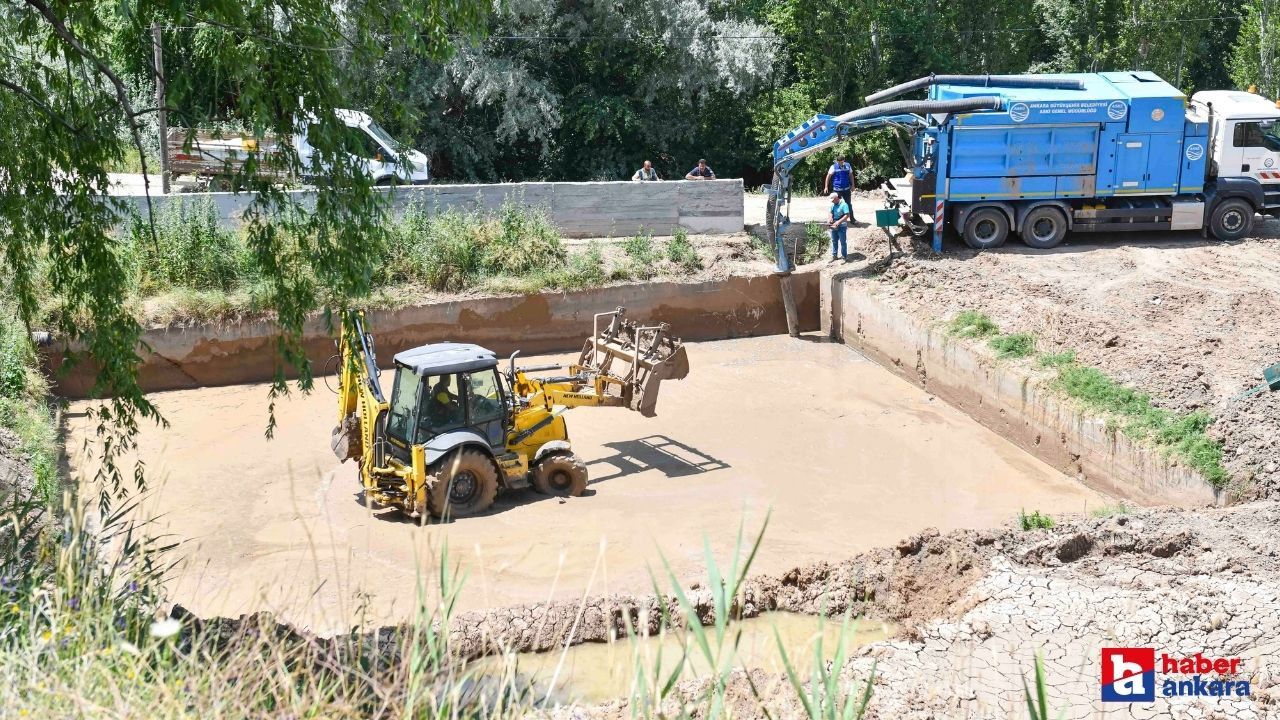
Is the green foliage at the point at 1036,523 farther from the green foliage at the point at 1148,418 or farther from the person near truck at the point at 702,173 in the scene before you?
the person near truck at the point at 702,173

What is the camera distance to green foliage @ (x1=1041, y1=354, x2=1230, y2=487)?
1255cm

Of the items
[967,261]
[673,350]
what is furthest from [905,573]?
[967,261]

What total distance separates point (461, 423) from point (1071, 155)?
12465 millimetres

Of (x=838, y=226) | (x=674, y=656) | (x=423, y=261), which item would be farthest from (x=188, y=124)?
(x=838, y=226)

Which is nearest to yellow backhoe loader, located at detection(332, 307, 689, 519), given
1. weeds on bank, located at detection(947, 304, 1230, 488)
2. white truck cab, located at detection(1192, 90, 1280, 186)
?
weeds on bank, located at detection(947, 304, 1230, 488)

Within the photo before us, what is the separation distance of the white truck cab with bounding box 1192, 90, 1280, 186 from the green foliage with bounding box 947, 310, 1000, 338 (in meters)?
6.27

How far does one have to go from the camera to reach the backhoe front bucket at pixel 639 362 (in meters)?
13.2

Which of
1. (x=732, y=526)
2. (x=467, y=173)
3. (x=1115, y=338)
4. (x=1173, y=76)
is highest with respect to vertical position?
(x=1173, y=76)

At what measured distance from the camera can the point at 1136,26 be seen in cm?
3042

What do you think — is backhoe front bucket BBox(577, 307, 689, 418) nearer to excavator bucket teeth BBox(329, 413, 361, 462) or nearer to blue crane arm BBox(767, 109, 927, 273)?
excavator bucket teeth BBox(329, 413, 361, 462)

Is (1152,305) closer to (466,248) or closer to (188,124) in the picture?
(466,248)

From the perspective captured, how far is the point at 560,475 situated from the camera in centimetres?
1263

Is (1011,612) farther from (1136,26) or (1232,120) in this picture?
(1136,26)

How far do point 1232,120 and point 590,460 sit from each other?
13.2 meters
